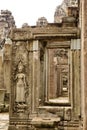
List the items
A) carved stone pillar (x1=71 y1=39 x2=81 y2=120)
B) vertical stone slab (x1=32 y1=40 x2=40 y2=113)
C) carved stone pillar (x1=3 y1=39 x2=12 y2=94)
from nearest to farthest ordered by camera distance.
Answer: carved stone pillar (x1=71 y1=39 x2=81 y2=120) → vertical stone slab (x1=32 y1=40 x2=40 y2=113) → carved stone pillar (x1=3 y1=39 x2=12 y2=94)

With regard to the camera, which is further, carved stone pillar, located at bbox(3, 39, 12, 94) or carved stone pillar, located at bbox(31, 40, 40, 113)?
carved stone pillar, located at bbox(3, 39, 12, 94)

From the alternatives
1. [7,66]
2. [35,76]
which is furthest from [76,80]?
[7,66]

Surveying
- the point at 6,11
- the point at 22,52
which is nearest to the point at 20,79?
the point at 22,52

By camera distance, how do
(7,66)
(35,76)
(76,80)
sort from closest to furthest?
(76,80) < (35,76) < (7,66)

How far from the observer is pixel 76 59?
9008 millimetres

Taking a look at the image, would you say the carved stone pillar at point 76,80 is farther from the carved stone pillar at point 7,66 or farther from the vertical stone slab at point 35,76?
the carved stone pillar at point 7,66

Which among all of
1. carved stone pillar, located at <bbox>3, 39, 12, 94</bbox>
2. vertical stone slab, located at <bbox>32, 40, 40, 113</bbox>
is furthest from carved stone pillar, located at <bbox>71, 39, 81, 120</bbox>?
carved stone pillar, located at <bbox>3, 39, 12, 94</bbox>

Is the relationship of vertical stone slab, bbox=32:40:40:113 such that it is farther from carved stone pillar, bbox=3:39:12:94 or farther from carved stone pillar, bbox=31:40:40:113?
carved stone pillar, bbox=3:39:12:94

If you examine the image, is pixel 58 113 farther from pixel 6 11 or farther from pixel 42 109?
pixel 6 11

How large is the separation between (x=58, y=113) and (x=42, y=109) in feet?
1.65

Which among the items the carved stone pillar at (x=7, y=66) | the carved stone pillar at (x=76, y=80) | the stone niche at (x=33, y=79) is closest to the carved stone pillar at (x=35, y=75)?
the stone niche at (x=33, y=79)

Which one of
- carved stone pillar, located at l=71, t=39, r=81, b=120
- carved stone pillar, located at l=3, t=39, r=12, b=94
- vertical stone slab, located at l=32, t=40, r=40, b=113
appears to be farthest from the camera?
carved stone pillar, located at l=3, t=39, r=12, b=94

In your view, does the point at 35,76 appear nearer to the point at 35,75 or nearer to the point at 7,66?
the point at 35,75

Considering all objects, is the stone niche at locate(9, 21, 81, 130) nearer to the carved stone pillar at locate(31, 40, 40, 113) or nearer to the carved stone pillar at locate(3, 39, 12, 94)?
Answer: the carved stone pillar at locate(31, 40, 40, 113)
